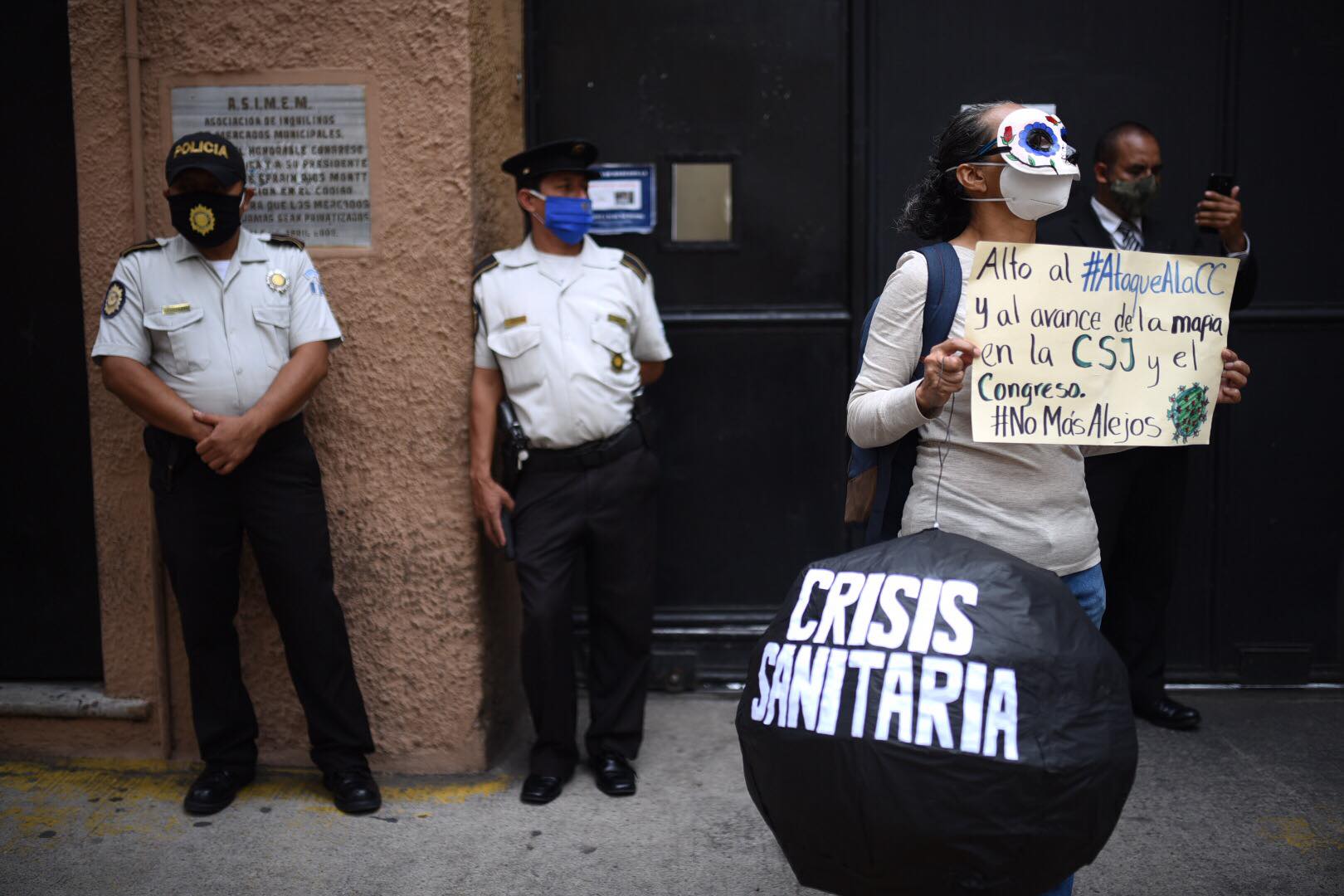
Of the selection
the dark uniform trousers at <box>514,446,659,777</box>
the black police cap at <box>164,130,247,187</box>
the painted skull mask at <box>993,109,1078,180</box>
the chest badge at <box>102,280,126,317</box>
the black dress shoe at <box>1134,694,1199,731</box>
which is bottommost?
the black dress shoe at <box>1134,694,1199,731</box>

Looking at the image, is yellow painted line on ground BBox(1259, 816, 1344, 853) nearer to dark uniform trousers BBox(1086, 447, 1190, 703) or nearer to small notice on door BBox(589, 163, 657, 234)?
dark uniform trousers BBox(1086, 447, 1190, 703)

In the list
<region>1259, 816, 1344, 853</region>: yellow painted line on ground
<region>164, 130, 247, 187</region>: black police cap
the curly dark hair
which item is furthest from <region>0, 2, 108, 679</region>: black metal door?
<region>1259, 816, 1344, 853</region>: yellow painted line on ground

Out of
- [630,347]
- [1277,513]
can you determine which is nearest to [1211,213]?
[1277,513]

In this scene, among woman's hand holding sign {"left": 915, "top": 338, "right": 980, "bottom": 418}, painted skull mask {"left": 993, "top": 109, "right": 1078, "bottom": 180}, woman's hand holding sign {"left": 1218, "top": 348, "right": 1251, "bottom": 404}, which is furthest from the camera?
woman's hand holding sign {"left": 1218, "top": 348, "right": 1251, "bottom": 404}

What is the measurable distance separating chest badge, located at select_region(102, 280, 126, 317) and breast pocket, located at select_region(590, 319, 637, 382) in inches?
55.0

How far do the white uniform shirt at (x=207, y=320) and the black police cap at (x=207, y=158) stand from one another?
22 cm

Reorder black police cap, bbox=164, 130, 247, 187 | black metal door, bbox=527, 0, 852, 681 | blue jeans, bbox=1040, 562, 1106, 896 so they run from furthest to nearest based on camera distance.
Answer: black metal door, bbox=527, 0, 852, 681 → black police cap, bbox=164, 130, 247, 187 → blue jeans, bbox=1040, 562, 1106, 896

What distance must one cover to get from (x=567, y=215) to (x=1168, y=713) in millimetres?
2696

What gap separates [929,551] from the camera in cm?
205

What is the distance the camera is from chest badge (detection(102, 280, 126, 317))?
344cm

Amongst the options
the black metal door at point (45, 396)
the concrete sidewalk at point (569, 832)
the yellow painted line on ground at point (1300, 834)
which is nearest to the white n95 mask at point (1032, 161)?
the concrete sidewalk at point (569, 832)

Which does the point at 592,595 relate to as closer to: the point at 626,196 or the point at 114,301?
the point at 626,196

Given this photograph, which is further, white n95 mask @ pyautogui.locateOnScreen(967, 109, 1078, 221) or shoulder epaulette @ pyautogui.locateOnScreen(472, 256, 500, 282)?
shoulder epaulette @ pyautogui.locateOnScreen(472, 256, 500, 282)

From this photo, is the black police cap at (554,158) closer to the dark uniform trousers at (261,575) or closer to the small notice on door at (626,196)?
the small notice on door at (626,196)
